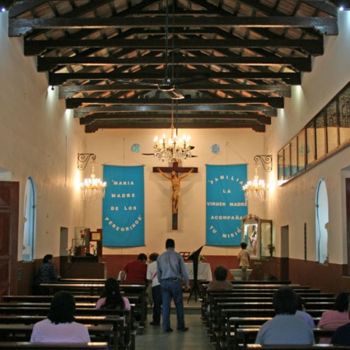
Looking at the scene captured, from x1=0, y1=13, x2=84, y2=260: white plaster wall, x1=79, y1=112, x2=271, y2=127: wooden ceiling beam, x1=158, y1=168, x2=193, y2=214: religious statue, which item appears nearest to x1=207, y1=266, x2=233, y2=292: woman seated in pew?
x1=0, y1=13, x2=84, y2=260: white plaster wall

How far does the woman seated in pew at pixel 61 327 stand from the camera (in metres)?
4.98

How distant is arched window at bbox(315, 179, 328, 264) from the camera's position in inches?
516

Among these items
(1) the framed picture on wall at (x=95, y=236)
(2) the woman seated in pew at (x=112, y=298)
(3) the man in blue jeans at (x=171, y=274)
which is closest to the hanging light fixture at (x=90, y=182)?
(1) the framed picture on wall at (x=95, y=236)

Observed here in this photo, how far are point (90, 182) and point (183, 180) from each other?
336 centimetres

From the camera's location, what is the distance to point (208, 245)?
2091 centimetres

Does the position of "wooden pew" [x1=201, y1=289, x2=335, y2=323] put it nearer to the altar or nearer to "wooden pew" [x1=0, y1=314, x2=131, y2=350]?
"wooden pew" [x1=0, y1=314, x2=131, y2=350]

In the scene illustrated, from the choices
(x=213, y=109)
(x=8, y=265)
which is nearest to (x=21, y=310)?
(x=8, y=265)

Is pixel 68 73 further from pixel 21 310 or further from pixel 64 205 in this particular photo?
pixel 21 310

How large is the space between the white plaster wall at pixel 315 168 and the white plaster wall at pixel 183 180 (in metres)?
1.57

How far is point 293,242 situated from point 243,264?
6.97 ft

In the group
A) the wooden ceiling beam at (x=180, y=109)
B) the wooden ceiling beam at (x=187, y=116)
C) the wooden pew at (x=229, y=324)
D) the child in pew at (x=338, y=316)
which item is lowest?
the wooden pew at (x=229, y=324)

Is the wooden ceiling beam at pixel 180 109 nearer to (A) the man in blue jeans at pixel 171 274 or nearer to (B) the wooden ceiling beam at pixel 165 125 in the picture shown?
(B) the wooden ceiling beam at pixel 165 125

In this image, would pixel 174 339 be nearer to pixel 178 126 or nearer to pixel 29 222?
pixel 29 222

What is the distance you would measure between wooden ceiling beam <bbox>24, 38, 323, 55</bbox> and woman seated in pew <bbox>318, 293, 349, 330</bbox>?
24.3ft
